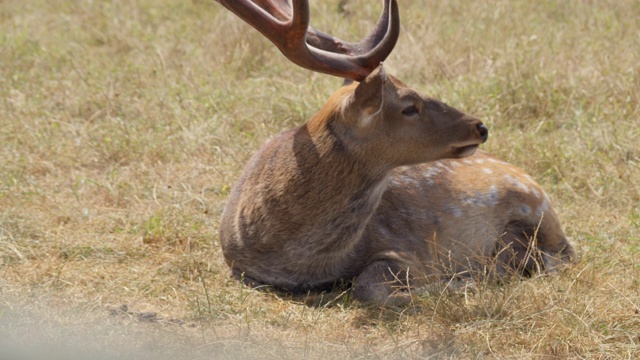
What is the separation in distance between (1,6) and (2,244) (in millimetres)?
5407

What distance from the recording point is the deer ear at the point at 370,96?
4.90m

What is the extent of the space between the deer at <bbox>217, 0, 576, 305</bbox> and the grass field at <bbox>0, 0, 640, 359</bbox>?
17cm

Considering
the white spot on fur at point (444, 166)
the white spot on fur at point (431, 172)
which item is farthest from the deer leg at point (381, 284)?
the white spot on fur at point (444, 166)

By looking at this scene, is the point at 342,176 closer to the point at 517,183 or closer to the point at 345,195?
the point at 345,195

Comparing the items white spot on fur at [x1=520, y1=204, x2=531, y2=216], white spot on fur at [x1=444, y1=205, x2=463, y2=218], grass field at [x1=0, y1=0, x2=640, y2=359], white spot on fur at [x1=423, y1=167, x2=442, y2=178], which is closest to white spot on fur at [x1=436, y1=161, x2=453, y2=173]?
white spot on fur at [x1=423, y1=167, x2=442, y2=178]

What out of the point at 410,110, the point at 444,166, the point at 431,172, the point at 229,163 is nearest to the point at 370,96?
the point at 410,110

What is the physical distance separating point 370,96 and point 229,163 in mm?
2196

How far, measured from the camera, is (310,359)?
4445 millimetres

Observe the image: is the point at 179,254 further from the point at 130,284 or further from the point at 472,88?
the point at 472,88

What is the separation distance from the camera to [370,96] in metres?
4.98

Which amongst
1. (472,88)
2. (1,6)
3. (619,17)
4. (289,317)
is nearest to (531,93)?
(472,88)

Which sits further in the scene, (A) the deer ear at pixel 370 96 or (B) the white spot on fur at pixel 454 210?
(B) the white spot on fur at pixel 454 210

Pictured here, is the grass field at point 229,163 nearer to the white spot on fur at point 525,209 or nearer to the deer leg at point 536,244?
the deer leg at point 536,244

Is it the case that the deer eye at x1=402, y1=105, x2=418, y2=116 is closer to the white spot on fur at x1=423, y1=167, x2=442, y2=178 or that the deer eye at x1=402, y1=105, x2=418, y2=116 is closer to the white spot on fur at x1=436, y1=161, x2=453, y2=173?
the white spot on fur at x1=423, y1=167, x2=442, y2=178
